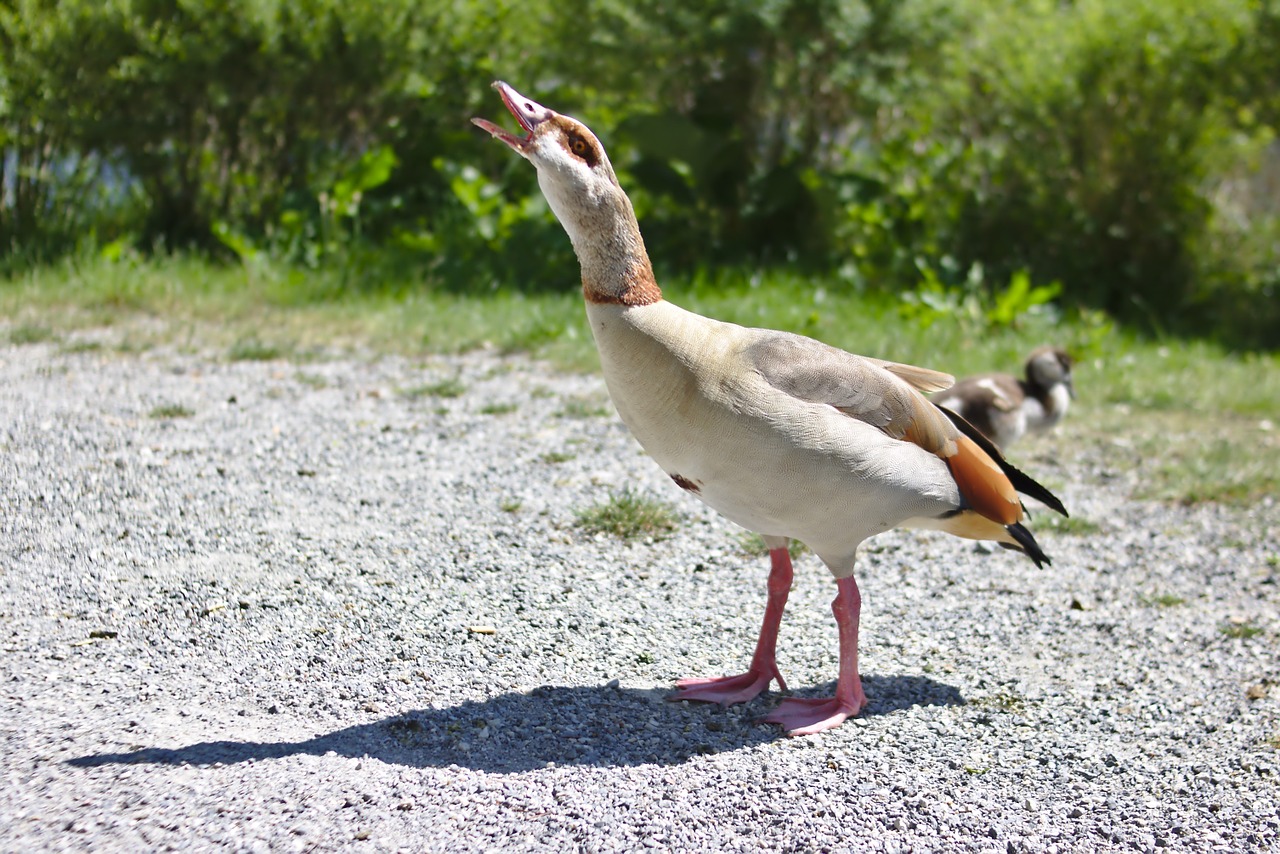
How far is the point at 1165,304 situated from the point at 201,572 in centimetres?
937

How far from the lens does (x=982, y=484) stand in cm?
376

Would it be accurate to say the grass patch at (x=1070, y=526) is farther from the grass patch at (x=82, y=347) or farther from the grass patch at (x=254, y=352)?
the grass patch at (x=82, y=347)

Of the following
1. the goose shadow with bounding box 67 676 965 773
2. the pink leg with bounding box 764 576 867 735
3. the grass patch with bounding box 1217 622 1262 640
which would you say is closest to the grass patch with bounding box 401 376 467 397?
the goose shadow with bounding box 67 676 965 773

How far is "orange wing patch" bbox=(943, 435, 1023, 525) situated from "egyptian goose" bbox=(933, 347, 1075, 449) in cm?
207

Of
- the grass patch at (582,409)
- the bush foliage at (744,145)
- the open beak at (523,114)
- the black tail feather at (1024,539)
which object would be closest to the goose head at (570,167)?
the open beak at (523,114)

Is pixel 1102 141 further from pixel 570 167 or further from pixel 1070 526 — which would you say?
pixel 570 167

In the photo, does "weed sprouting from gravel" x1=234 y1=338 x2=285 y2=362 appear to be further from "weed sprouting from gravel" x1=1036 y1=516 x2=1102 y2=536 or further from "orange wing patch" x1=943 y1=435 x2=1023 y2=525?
"orange wing patch" x1=943 y1=435 x2=1023 y2=525

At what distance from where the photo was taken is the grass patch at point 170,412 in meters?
6.23

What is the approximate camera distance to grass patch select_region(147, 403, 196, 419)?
6.23 metres

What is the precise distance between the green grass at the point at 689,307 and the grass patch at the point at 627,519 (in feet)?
5.92

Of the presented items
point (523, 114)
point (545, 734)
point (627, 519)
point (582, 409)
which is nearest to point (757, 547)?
point (627, 519)

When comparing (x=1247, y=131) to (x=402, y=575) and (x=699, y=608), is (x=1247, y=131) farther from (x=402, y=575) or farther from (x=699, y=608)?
(x=402, y=575)

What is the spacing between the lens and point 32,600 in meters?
3.96

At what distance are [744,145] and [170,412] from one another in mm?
6591
